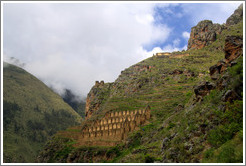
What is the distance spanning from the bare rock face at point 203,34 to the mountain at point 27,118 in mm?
84228

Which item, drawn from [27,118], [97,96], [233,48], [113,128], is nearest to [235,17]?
[97,96]

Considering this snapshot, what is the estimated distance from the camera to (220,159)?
2002cm

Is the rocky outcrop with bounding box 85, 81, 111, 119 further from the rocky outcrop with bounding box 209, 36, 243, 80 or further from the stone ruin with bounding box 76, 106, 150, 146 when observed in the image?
the rocky outcrop with bounding box 209, 36, 243, 80

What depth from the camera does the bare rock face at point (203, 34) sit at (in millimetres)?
107794

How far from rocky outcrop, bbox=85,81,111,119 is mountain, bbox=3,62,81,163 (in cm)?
3349

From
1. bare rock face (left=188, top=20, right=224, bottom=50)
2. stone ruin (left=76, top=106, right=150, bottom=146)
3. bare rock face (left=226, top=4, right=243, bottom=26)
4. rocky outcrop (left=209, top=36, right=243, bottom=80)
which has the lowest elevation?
stone ruin (left=76, top=106, right=150, bottom=146)

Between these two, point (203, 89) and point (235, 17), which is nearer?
point (203, 89)

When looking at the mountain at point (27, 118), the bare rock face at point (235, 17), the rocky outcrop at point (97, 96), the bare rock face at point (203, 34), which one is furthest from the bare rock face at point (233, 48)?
the bare rock face at point (235, 17)

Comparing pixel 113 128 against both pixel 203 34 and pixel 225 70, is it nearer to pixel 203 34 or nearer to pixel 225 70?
pixel 225 70

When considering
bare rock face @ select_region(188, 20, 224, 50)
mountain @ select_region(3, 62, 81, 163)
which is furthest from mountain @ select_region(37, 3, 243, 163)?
Answer: mountain @ select_region(3, 62, 81, 163)

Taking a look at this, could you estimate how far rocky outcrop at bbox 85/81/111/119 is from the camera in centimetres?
9731

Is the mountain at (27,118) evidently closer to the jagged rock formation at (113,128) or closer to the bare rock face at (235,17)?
the jagged rock formation at (113,128)

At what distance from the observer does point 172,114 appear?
4622cm

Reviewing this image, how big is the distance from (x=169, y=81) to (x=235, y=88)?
55.0m
